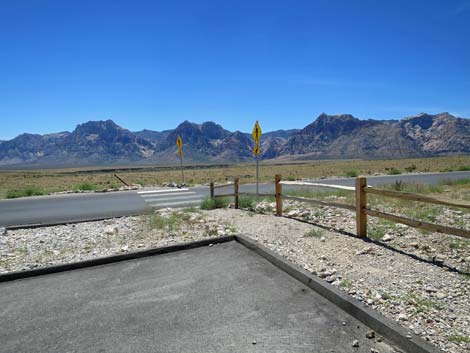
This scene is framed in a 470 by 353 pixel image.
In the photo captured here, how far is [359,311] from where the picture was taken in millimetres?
3891

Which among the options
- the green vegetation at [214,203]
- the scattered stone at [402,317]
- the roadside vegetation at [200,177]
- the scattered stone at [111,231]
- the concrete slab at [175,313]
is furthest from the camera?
→ the roadside vegetation at [200,177]

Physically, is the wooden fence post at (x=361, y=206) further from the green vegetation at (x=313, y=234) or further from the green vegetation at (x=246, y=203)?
the green vegetation at (x=246, y=203)

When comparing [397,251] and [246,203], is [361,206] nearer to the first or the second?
[397,251]

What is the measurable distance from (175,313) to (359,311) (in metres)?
2.12

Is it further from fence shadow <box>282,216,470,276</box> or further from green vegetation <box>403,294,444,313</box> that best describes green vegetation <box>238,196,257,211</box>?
green vegetation <box>403,294,444,313</box>

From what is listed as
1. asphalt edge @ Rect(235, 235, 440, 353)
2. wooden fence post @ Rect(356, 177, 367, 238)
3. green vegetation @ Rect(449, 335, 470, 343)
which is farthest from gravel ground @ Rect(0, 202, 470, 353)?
wooden fence post @ Rect(356, 177, 367, 238)

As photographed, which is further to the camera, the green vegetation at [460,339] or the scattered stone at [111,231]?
the scattered stone at [111,231]

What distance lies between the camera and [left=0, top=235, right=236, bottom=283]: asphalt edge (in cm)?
567

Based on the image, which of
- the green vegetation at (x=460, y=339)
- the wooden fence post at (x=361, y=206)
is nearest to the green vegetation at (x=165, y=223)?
the wooden fence post at (x=361, y=206)

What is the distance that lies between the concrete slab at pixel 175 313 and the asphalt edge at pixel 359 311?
0.29ft

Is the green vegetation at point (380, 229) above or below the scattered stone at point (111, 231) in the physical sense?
above

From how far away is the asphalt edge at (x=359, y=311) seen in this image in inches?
128

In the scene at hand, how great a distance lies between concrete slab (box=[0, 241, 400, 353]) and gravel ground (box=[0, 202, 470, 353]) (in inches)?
22.3

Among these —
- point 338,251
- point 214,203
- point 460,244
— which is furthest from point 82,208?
point 460,244
